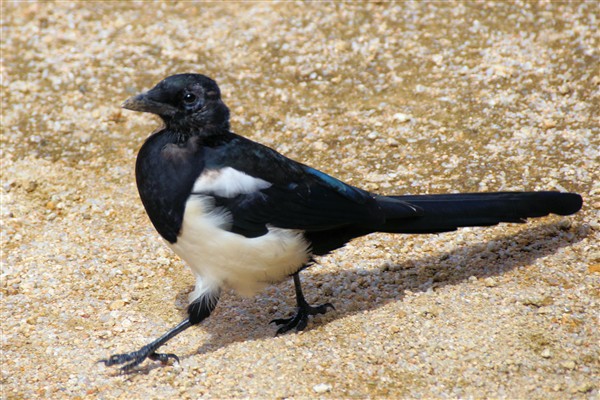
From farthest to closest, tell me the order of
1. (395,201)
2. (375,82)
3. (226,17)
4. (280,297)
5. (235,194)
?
(226,17) < (375,82) < (280,297) < (395,201) < (235,194)

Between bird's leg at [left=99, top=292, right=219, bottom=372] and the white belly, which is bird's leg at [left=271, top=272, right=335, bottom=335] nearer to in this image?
the white belly

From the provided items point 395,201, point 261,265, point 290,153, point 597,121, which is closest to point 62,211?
point 290,153

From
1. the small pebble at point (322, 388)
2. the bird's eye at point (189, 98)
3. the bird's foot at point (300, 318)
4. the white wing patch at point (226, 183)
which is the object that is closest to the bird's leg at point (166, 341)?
the bird's foot at point (300, 318)

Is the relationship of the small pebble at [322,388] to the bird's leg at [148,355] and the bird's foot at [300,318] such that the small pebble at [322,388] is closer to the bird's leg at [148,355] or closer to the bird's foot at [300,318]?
the bird's foot at [300,318]

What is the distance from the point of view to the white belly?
151 inches

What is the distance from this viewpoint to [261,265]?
4023 millimetres

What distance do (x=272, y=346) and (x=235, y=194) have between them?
0.82 meters

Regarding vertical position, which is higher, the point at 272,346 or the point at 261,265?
the point at 261,265

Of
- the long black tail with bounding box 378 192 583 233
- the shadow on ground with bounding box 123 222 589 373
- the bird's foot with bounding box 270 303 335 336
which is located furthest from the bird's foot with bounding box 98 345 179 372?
the long black tail with bounding box 378 192 583 233

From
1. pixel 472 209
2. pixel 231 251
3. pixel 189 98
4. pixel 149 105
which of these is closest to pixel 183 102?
pixel 189 98

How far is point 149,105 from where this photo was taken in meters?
A: 3.96

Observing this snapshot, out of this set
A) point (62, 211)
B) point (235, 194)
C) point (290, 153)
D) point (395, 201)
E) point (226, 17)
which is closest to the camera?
point (235, 194)

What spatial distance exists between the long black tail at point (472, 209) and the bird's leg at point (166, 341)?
3.44 feet

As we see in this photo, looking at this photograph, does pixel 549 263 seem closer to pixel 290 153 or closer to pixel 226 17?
pixel 290 153
